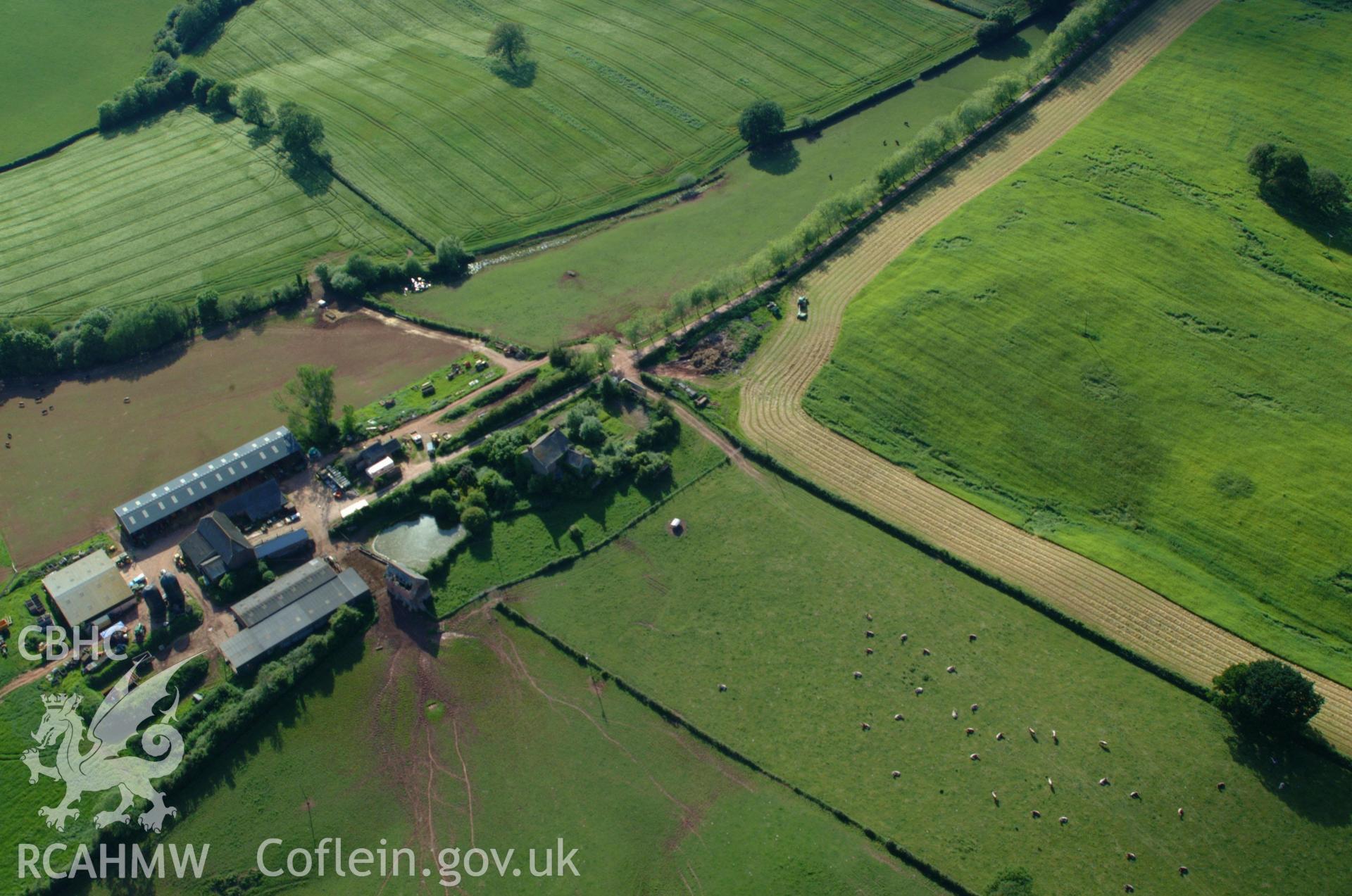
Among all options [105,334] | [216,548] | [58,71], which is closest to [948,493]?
[216,548]

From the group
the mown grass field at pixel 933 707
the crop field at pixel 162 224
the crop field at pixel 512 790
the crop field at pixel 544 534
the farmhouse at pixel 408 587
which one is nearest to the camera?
the crop field at pixel 512 790

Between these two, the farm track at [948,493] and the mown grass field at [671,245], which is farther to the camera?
the mown grass field at [671,245]

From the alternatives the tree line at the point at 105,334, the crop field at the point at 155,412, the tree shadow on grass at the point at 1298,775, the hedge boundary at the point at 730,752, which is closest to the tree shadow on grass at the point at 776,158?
the crop field at the point at 155,412

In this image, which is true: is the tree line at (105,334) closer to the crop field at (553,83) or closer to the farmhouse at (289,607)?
the crop field at (553,83)

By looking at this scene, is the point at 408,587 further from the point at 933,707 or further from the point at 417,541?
the point at 933,707

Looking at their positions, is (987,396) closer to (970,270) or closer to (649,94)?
(970,270)

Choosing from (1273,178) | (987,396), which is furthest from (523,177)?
(1273,178)

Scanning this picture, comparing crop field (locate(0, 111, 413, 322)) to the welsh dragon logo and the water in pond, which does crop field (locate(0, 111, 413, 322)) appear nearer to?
the water in pond
